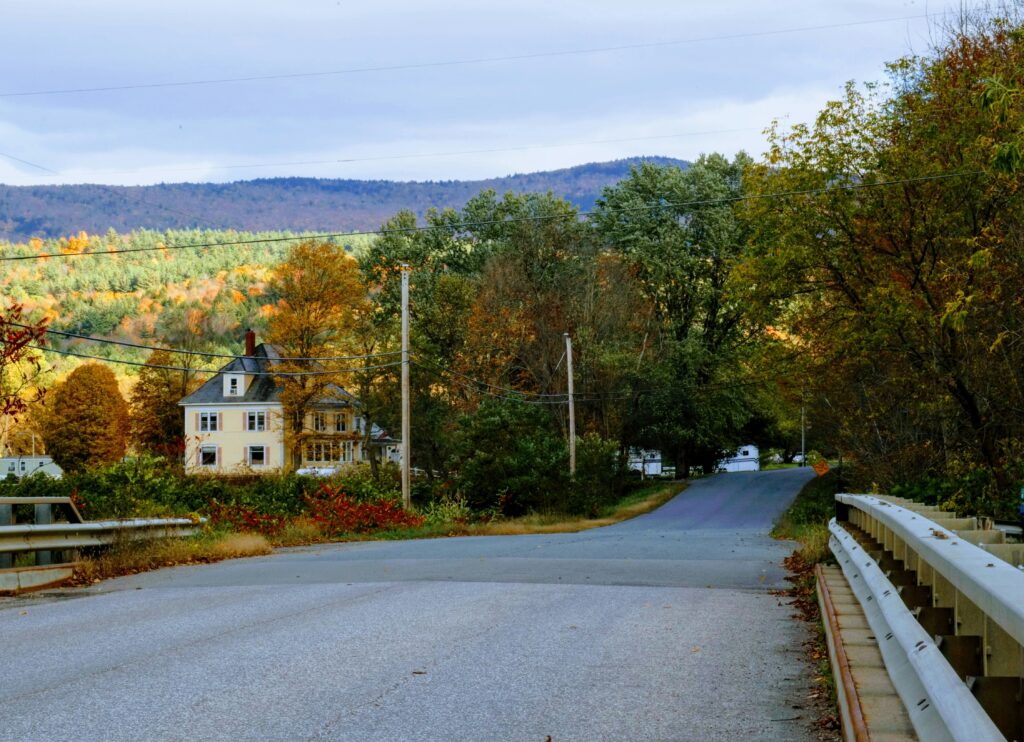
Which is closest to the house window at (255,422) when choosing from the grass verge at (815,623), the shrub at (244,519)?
the shrub at (244,519)

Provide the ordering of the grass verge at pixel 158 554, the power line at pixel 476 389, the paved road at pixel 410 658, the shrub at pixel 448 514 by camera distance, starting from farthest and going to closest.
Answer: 1. the power line at pixel 476 389
2. the shrub at pixel 448 514
3. the grass verge at pixel 158 554
4. the paved road at pixel 410 658

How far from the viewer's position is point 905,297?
2638cm

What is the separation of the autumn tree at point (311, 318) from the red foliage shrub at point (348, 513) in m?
27.9

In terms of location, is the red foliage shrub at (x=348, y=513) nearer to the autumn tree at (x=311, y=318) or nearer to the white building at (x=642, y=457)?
the autumn tree at (x=311, y=318)

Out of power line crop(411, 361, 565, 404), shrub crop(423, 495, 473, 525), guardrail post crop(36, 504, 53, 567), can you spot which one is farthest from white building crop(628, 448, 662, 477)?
guardrail post crop(36, 504, 53, 567)

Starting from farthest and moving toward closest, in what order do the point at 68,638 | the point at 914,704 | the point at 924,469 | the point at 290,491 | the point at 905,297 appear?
the point at 290,491 < the point at 905,297 < the point at 924,469 < the point at 68,638 < the point at 914,704

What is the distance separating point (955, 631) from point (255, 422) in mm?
75514

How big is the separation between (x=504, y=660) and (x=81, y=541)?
9.14 meters

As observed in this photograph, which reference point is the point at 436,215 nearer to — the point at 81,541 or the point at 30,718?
the point at 81,541

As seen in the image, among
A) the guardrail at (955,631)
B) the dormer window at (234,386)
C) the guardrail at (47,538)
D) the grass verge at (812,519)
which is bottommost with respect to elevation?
the grass verge at (812,519)

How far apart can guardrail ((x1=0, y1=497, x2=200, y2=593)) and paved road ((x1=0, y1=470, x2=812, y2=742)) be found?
730 millimetres

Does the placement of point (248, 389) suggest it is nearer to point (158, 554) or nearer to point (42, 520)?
point (158, 554)

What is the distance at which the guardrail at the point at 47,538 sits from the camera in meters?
13.7

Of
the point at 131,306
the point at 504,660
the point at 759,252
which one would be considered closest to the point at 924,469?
the point at 759,252
